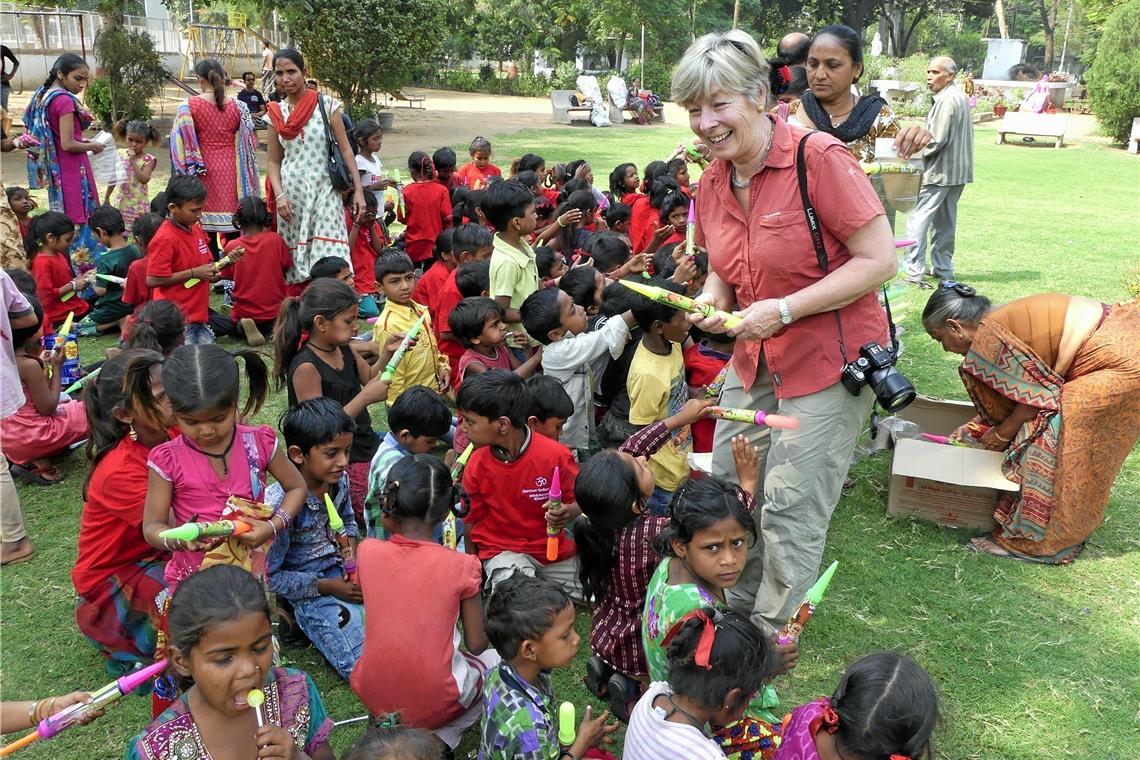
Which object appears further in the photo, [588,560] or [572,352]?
[572,352]

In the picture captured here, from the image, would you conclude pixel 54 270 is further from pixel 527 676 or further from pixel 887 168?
pixel 887 168

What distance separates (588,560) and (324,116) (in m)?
4.33

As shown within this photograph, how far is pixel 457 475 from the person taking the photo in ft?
11.8

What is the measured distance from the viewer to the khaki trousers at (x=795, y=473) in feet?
9.68

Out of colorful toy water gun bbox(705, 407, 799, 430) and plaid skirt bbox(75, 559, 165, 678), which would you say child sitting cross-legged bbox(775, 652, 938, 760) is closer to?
colorful toy water gun bbox(705, 407, 799, 430)

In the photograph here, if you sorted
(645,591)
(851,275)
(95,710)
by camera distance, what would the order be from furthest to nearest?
(645,591)
(851,275)
(95,710)

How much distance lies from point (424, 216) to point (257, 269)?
5.31ft

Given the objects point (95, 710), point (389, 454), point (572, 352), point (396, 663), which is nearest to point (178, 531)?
point (95, 710)

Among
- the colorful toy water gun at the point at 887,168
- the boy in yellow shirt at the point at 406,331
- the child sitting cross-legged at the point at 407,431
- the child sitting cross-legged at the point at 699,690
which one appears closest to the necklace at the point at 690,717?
the child sitting cross-legged at the point at 699,690

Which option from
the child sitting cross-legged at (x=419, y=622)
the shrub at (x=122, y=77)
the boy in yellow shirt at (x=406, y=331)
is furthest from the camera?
the shrub at (x=122, y=77)

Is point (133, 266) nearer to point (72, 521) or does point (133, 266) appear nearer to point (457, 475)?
point (72, 521)

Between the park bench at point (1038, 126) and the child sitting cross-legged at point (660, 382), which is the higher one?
the park bench at point (1038, 126)

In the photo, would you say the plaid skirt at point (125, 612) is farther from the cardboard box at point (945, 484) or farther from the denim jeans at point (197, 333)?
the cardboard box at point (945, 484)

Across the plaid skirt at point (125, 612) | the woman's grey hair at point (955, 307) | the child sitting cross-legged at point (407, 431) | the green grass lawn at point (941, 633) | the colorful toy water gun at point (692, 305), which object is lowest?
the green grass lawn at point (941, 633)
